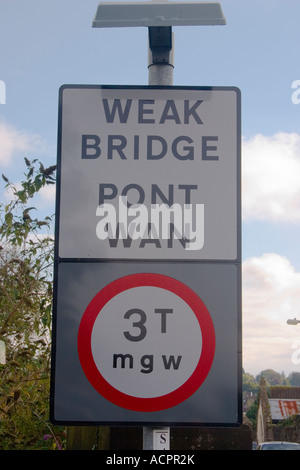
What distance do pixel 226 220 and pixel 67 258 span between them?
0.66m

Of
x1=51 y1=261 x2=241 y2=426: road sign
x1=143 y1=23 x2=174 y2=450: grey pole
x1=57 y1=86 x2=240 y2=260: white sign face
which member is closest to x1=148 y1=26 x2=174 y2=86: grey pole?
x1=143 y1=23 x2=174 y2=450: grey pole

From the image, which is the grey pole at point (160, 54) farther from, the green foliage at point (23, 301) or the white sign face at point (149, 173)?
the green foliage at point (23, 301)

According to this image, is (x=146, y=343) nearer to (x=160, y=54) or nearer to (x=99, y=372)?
(x=99, y=372)

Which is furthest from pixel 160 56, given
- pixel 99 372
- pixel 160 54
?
pixel 99 372

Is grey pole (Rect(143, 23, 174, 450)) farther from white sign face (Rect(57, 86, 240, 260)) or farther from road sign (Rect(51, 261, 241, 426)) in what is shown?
road sign (Rect(51, 261, 241, 426))

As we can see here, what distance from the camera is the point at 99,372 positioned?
2.37m

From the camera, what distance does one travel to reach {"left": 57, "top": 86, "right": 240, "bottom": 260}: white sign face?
8.04 feet

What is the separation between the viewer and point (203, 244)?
246 cm

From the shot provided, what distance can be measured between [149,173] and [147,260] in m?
0.37

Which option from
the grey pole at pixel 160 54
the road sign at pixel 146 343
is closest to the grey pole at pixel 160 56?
the grey pole at pixel 160 54

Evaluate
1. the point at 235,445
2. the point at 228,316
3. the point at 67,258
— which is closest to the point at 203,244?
the point at 228,316

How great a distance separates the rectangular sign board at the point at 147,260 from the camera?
2.37 m
